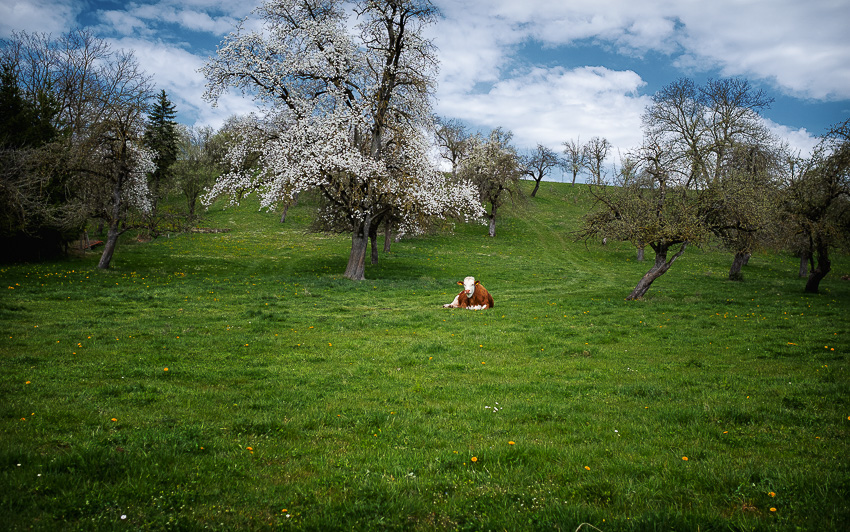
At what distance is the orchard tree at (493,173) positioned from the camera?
5516 centimetres

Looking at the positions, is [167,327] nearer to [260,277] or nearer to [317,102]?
[260,277]

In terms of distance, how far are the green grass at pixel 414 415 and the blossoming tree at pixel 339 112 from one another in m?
9.33

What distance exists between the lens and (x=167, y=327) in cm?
1444

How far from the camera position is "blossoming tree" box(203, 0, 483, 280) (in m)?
26.5

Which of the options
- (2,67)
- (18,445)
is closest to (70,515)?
(18,445)

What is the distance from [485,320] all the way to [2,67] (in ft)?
125

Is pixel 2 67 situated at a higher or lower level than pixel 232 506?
higher

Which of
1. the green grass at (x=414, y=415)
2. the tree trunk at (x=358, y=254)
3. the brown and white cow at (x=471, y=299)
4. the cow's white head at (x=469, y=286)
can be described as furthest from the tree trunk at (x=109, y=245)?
the cow's white head at (x=469, y=286)

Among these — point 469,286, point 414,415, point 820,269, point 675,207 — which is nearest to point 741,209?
point 675,207

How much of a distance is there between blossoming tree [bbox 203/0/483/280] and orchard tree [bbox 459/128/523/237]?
25.6 metres

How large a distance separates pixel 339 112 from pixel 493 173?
102 feet

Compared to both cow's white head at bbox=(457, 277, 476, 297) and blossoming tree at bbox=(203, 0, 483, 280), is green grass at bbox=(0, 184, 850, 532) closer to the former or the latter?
cow's white head at bbox=(457, 277, 476, 297)

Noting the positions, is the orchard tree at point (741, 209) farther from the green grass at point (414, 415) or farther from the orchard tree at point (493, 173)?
the orchard tree at point (493, 173)

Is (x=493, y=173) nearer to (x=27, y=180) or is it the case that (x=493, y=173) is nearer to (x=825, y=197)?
(x=825, y=197)
